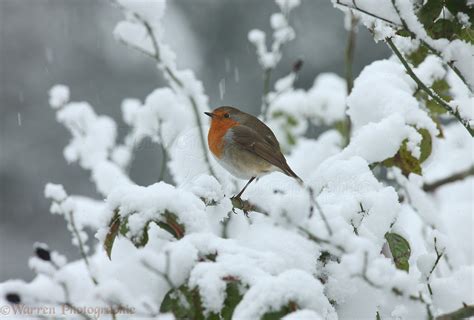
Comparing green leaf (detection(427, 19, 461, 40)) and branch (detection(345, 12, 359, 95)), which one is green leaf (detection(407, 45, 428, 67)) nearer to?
branch (detection(345, 12, 359, 95))

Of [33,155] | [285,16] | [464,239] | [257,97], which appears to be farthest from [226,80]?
[464,239]

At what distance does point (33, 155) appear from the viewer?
1346cm

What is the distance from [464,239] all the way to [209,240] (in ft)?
6.79

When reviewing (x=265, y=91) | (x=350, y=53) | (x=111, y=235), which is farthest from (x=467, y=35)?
(x=265, y=91)

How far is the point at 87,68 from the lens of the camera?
13.8m

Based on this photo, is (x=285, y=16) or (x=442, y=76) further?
(x=285, y=16)

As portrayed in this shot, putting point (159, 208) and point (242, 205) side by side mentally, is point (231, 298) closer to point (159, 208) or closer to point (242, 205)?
point (159, 208)

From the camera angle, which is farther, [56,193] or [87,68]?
[87,68]

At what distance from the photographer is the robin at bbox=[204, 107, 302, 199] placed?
3.04 meters

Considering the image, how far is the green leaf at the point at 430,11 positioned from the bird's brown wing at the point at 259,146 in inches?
61.1

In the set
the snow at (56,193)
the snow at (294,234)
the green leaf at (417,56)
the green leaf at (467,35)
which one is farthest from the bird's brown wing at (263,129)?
the green leaf at (467,35)

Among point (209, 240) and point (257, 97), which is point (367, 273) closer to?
point (209, 240)

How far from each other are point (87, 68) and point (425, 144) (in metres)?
12.7

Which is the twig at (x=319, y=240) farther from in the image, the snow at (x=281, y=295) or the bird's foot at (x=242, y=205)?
the bird's foot at (x=242, y=205)
